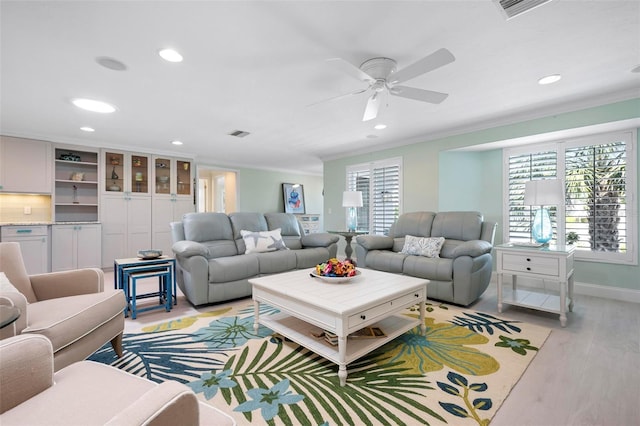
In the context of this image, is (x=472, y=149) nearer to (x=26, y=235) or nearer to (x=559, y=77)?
(x=559, y=77)

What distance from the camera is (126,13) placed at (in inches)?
71.8

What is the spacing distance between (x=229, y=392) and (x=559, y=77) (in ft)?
12.3

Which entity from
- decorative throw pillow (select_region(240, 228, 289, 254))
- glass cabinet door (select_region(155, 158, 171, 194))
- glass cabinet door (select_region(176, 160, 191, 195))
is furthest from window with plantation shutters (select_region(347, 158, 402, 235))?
glass cabinet door (select_region(155, 158, 171, 194))

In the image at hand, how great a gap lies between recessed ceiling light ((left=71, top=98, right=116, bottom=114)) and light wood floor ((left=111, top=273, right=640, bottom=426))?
7.82 ft

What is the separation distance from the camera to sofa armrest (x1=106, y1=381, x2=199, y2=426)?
711mm

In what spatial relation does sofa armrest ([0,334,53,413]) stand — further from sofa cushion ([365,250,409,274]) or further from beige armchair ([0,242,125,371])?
sofa cushion ([365,250,409,274])

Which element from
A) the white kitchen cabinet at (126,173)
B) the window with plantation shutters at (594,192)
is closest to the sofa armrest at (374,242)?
the window with plantation shutters at (594,192)

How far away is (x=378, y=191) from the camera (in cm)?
567

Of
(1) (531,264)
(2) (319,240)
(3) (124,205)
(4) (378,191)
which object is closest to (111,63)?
(2) (319,240)

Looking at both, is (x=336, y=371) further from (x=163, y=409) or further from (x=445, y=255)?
(x=445, y=255)

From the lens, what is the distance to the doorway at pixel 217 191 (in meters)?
7.76

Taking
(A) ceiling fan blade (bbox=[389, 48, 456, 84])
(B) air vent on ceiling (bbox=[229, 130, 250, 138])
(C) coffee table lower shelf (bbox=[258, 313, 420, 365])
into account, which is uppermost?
(B) air vent on ceiling (bbox=[229, 130, 250, 138])

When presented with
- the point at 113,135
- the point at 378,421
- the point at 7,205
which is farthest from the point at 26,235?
the point at 378,421

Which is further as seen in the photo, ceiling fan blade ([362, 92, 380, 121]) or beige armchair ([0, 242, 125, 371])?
ceiling fan blade ([362, 92, 380, 121])
